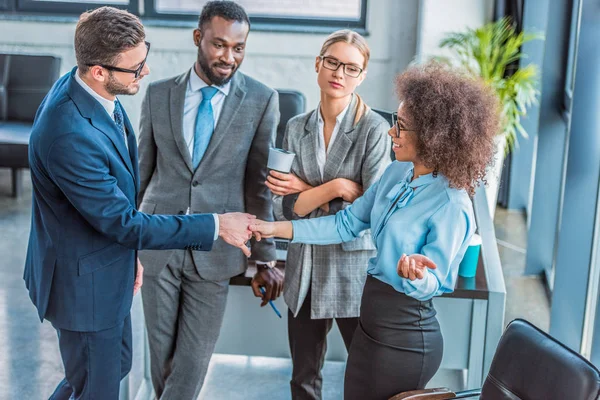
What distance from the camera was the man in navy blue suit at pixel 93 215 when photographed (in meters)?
2.37

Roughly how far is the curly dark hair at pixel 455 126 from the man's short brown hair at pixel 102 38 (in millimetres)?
843

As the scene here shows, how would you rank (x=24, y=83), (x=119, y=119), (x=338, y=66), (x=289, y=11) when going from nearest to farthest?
(x=119, y=119), (x=338, y=66), (x=24, y=83), (x=289, y=11)

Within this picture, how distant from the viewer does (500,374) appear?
7.64 ft

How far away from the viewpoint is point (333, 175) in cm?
280

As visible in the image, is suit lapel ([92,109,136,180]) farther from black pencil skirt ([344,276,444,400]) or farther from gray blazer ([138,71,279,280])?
black pencil skirt ([344,276,444,400])

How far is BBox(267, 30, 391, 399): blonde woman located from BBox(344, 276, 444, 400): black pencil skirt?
38 cm

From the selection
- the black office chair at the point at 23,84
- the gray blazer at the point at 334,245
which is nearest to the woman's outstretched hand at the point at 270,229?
the gray blazer at the point at 334,245

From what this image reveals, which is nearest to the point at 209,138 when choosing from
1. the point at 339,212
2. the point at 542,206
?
the point at 339,212

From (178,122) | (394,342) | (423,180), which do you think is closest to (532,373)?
(394,342)

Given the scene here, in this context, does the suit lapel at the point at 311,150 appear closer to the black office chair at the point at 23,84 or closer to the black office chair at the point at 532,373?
the black office chair at the point at 532,373

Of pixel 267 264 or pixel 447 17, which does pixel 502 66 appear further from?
pixel 267 264

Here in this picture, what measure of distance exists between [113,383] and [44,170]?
72 centimetres

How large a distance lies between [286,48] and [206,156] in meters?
4.24

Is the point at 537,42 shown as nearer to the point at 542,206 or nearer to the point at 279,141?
Answer: the point at 542,206
